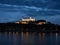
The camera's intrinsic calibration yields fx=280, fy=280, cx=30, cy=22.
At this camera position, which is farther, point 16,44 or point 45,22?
point 45,22

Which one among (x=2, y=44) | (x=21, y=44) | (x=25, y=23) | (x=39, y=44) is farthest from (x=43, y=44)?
(x=25, y=23)

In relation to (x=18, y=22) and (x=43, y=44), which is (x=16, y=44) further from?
(x=18, y=22)

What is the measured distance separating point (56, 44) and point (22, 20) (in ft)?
345

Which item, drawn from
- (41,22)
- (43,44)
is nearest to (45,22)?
(41,22)

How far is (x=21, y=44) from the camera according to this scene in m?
35.3

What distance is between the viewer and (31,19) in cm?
13862

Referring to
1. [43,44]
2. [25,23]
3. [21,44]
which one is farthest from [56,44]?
[25,23]

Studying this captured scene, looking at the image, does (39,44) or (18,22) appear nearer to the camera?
(39,44)

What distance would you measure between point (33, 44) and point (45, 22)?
100038 millimetres

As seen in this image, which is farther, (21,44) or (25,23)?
(25,23)

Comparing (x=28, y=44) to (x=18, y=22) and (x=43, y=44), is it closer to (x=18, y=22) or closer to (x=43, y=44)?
(x=43, y=44)

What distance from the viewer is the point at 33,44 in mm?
35750

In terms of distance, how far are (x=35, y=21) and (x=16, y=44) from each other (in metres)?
102

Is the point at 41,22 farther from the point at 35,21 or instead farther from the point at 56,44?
the point at 56,44
